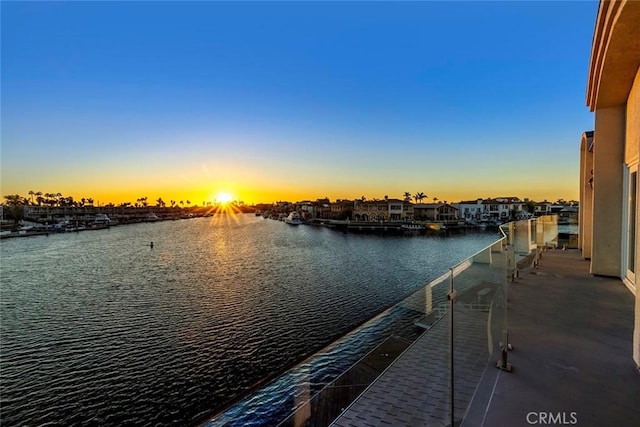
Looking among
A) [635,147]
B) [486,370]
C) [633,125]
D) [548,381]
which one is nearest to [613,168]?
[635,147]

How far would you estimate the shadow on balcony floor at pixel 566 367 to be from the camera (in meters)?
2.61

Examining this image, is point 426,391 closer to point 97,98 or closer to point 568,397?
point 568,397

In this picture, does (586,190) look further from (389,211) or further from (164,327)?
(389,211)

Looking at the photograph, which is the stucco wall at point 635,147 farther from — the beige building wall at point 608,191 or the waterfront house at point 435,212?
the waterfront house at point 435,212

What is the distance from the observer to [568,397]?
2.83 meters

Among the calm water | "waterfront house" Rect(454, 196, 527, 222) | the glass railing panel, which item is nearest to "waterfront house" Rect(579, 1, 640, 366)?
the glass railing panel

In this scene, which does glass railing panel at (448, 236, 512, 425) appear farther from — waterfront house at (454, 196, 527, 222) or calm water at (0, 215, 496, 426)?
waterfront house at (454, 196, 527, 222)

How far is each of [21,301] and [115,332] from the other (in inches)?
312

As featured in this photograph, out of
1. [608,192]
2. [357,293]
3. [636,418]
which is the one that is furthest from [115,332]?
[608,192]

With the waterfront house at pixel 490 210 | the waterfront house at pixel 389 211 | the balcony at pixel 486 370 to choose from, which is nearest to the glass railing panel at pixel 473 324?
the balcony at pixel 486 370

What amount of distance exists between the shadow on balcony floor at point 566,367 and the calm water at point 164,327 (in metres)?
3.67

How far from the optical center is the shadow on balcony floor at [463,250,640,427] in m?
2.61

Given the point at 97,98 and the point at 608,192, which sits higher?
the point at 97,98

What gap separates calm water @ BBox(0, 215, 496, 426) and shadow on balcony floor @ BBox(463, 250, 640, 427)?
3.67 metres
